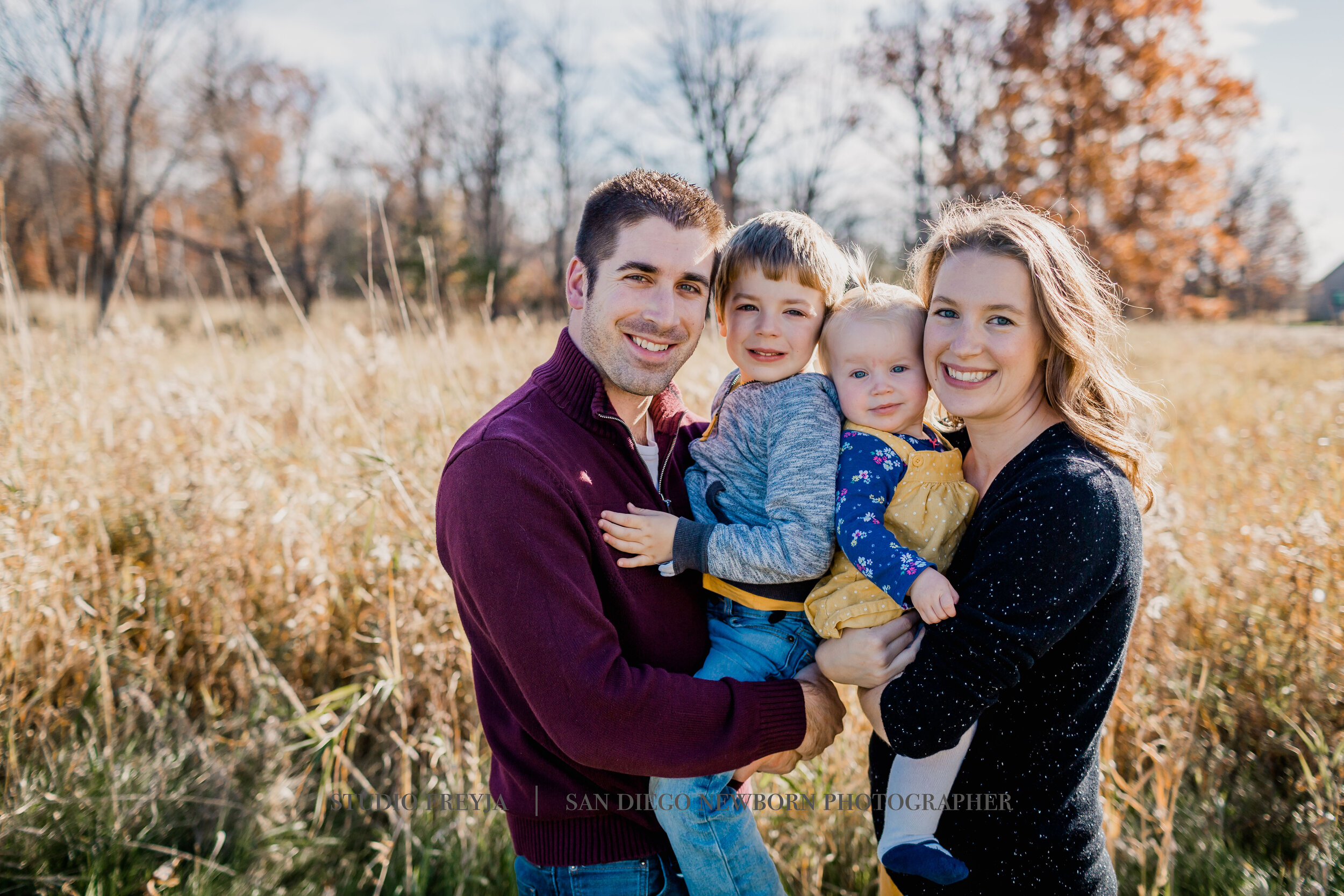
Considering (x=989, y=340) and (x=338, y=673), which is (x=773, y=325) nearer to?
(x=989, y=340)

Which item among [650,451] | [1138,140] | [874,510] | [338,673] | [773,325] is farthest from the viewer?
[1138,140]

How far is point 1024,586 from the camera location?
153 cm

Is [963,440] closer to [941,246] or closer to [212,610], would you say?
[941,246]

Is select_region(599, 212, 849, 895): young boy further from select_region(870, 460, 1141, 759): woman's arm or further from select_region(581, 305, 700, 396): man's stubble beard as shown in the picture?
select_region(870, 460, 1141, 759): woman's arm

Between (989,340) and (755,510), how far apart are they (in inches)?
29.7

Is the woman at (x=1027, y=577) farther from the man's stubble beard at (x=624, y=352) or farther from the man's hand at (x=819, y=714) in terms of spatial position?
the man's stubble beard at (x=624, y=352)

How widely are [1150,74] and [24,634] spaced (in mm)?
22327

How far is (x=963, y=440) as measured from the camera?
2182 millimetres

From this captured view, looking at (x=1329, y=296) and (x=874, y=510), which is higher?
(x=1329, y=296)

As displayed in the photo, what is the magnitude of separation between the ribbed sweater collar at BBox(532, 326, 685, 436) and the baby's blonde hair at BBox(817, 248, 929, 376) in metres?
0.66

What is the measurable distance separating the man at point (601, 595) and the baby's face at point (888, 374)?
18.4 inches

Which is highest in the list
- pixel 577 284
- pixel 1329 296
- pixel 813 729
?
pixel 1329 296

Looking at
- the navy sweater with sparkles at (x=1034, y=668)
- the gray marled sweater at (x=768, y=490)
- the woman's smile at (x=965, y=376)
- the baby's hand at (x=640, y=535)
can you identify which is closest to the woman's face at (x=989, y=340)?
the woman's smile at (x=965, y=376)

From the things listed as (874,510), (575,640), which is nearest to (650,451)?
(874,510)
